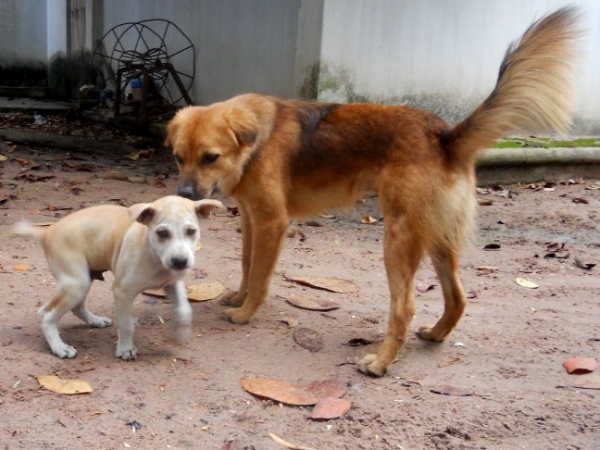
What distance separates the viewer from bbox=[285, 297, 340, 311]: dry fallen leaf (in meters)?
4.70

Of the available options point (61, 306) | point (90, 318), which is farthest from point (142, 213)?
point (90, 318)

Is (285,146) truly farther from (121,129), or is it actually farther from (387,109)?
(121,129)

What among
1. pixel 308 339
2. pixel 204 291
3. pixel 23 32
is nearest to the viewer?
pixel 308 339

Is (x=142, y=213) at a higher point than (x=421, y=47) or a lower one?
lower

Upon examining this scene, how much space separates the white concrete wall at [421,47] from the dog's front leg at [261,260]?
367cm

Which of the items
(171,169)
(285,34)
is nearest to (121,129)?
(171,169)

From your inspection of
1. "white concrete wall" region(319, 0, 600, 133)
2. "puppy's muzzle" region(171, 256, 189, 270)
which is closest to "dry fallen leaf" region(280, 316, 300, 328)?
"puppy's muzzle" region(171, 256, 189, 270)

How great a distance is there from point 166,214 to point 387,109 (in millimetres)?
1523

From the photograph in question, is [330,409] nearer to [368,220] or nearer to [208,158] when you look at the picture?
[208,158]

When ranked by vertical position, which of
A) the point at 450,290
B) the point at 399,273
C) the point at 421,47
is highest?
the point at 421,47

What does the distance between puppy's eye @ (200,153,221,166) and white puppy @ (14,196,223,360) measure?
0.62m

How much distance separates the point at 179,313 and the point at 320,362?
794 millimetres

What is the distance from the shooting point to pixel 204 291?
16.0ft

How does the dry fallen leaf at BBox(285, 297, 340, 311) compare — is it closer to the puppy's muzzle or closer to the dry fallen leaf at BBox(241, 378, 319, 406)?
the dry fallen leaf at BBox(241, 378, 319, 406)
